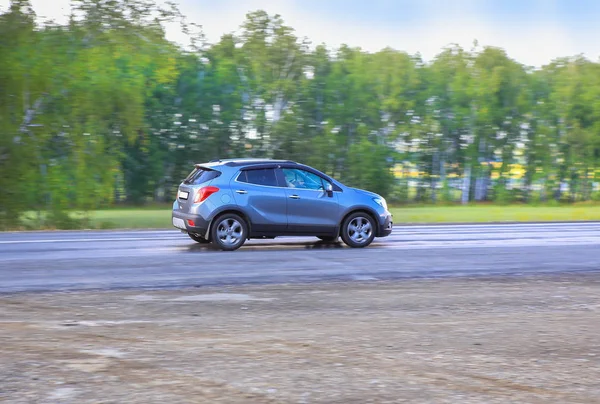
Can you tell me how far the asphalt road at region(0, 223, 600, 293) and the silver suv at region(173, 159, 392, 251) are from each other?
377mm

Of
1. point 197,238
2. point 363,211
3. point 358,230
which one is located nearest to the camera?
point 358,230

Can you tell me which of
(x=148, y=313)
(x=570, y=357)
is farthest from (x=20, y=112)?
(x=570, y=357)

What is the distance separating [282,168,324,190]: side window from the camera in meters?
16.4

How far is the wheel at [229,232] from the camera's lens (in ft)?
51.9

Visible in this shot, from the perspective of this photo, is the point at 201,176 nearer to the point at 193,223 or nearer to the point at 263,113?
the point at 193,223

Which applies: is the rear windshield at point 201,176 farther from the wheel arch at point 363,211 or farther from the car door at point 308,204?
the wheel arch at point 363,211

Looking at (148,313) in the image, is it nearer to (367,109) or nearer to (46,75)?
(46,75)

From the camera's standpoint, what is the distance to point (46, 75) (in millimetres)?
29969

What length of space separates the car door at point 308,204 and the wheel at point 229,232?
2.97ft

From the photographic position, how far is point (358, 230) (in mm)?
16734

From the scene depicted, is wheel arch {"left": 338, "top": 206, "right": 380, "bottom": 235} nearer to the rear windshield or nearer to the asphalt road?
the asphalt road

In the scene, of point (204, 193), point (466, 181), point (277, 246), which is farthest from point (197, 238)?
point (466, 181)

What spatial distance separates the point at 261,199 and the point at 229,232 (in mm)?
840

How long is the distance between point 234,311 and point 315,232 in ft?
23.5
